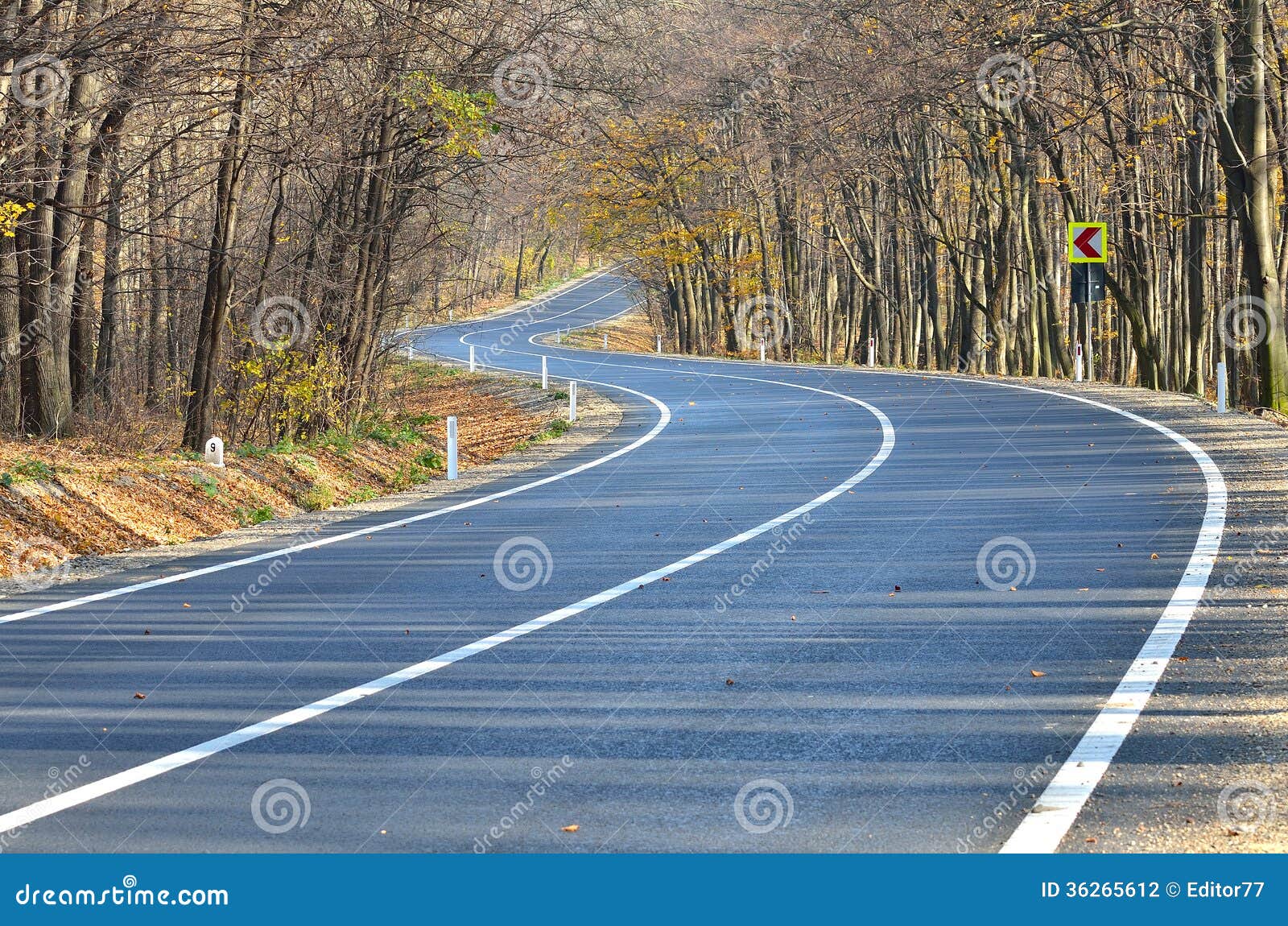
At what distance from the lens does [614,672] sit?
27.2ft

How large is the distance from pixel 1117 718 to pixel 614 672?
8.93 feet

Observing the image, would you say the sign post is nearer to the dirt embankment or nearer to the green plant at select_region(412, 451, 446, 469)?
the dirt embankment

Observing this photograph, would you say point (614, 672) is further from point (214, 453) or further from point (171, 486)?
point (214, 453)

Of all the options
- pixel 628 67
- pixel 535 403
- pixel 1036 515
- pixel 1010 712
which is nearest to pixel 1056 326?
pixel 535 403

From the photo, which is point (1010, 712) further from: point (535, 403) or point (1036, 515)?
point (535, 403)

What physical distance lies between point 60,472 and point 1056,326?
4099 cm

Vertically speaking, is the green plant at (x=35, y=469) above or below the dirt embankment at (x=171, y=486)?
above

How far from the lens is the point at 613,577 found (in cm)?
1152

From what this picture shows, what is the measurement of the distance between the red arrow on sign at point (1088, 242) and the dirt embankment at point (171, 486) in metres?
14.2

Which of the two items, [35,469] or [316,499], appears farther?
[316,499]

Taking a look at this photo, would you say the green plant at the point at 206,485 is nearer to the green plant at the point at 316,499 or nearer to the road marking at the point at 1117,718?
the green plant at the point at 316,499

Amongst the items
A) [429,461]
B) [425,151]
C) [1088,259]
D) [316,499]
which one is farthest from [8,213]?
[1088,259]

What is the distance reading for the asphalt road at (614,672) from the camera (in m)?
5.75

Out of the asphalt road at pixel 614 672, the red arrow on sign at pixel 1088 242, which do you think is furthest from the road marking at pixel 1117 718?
the red arrow on sign at pixel 1088 242
